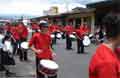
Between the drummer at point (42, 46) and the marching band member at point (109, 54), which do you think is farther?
the drummer at point (42, 46)

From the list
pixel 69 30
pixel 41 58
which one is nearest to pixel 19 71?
pixel 41 58

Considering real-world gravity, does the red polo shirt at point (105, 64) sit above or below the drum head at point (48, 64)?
above

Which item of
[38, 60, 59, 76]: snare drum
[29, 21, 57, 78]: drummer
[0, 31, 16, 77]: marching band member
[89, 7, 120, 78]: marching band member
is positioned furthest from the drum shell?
[0, 31, 16, 77]: marching band member

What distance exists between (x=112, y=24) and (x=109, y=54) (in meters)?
0.22

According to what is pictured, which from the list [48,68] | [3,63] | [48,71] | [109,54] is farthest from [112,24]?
[3,63]

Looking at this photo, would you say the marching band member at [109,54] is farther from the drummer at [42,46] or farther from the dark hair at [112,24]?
the drummer at [42,46]

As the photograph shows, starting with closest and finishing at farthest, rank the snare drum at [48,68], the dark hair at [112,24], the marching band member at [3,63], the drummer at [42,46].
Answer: the dark hair at [112,24], the snare drum at [48,68], the drummer at [42,46], the marching band member at [3,63]

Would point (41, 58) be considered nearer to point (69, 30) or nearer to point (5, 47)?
point (5, 47)

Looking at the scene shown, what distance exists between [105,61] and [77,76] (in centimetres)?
1216

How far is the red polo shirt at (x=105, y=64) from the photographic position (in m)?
3.52

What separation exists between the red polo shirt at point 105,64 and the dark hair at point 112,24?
0.38ft

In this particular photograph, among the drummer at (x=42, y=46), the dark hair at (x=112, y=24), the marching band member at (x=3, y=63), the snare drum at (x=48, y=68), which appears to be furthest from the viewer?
the marching band member at (x=3, y=63)

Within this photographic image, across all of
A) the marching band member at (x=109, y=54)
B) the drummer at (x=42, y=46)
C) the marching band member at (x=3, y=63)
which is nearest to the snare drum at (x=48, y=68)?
the drummer at (x=42, y=46)

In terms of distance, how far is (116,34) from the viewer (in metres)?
3.58
